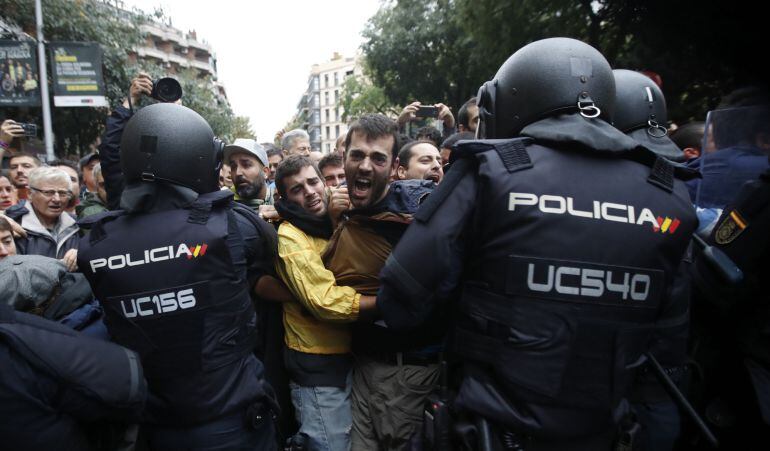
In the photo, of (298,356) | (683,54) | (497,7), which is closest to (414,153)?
(298,356)

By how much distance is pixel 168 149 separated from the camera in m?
2.07

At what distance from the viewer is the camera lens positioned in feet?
9.11

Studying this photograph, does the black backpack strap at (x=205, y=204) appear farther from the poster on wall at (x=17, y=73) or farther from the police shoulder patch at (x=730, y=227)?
the poster on wall at (x=17, y=73)

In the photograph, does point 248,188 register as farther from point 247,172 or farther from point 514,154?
point 514,154

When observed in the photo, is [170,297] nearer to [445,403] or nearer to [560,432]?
[445,403]

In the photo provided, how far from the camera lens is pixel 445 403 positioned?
5.76ft

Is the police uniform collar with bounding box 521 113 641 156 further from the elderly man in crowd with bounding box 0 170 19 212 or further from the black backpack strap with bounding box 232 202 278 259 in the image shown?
the elderly man in crowd with bounding box 0 170 19 212

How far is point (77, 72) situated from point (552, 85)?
49.5 ft

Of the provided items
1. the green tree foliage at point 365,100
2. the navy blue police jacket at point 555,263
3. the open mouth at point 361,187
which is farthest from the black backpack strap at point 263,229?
the green tree foliage at point 365,100

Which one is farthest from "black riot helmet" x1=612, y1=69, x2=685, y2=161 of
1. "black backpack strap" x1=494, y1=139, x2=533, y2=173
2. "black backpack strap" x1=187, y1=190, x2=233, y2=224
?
"black backpack strap" x1=187, y1=190, x2=233, y2=224

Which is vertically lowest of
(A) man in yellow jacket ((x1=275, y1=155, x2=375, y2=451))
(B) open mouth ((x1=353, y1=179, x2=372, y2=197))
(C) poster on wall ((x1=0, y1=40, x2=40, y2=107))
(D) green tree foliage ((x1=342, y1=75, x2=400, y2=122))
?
(A) man in yellow jacket ((x1=275, y1=155, x2=375, y2=451))

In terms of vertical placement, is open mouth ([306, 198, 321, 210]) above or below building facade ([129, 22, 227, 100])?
below

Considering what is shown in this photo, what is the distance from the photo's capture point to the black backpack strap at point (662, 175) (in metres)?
1.57

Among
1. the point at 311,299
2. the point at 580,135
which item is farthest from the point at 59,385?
the point at 580,135
